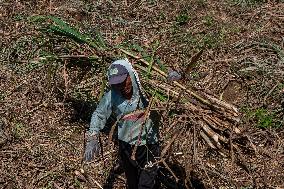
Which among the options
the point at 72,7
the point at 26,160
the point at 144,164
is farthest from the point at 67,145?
the point at 72,7

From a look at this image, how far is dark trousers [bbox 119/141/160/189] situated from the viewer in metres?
4.62

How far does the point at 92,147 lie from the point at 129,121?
0.38 metres

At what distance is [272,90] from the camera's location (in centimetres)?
602

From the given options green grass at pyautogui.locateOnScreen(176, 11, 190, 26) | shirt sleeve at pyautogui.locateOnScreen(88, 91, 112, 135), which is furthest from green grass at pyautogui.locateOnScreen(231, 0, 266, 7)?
shirt sleeve at pyautogui.locateOnScreen(88, 91, 112, 135)

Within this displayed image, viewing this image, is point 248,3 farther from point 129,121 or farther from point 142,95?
point 129,121

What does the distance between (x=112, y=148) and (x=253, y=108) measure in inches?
61.5

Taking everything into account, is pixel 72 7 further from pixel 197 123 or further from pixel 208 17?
pixel 197 123

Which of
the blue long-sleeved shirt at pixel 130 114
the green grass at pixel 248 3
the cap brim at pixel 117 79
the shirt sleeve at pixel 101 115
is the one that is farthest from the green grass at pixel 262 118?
the green grass at pixel 248 3

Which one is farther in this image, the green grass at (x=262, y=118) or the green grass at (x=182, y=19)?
the green grass at (x=182, y=19)

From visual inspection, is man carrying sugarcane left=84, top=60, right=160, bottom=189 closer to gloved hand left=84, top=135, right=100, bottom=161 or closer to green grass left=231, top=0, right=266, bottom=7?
gloved hand left=84, top=135, right=100, bottom=161

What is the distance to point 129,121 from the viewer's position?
4496 mm

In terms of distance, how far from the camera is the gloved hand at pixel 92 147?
452cm

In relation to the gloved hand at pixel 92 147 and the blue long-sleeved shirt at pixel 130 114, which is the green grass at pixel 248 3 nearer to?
the blue long-sleeved shirt at pixel 130 114

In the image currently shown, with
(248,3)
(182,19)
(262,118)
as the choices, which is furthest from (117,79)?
(248,3)
